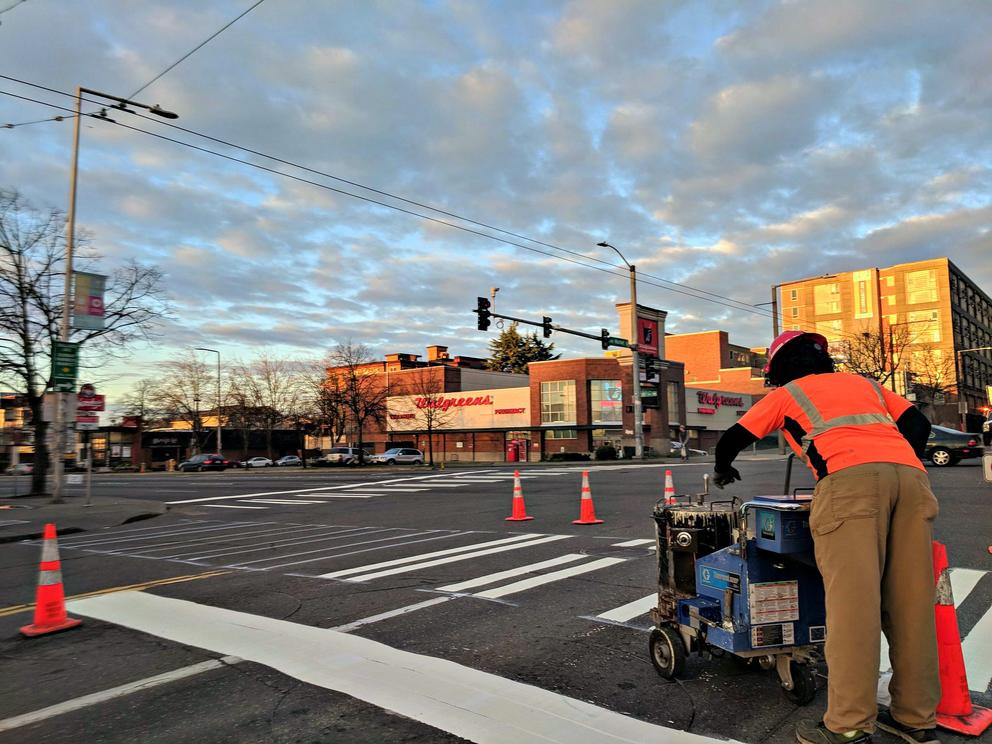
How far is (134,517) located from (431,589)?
13167mm

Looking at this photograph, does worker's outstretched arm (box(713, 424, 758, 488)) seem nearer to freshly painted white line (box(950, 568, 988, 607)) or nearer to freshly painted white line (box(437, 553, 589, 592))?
freshly painted white line (box(950, 568, 988, 607))

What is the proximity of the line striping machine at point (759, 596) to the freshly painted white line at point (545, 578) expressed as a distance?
2.77 metres

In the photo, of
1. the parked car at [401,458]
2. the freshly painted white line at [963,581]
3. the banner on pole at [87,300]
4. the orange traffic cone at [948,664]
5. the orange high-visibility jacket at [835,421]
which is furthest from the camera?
the parked car at [401,458]

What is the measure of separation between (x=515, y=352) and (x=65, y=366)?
7399 centimetres

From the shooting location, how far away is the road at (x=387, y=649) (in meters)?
3.65

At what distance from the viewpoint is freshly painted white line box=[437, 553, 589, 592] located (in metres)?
7.00

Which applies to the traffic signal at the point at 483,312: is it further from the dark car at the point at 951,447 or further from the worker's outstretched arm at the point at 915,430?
the worker's outstretched arm at the point at 915,430

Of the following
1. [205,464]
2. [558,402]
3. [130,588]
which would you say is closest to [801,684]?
[130,588]

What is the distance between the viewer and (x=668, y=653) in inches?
161

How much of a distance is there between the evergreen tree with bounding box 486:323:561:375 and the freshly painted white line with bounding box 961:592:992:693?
85048mm

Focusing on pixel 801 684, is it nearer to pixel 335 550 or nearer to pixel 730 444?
pixel 730 444

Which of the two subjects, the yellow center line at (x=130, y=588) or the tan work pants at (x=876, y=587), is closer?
the tan work pants at (x=876, y=587)

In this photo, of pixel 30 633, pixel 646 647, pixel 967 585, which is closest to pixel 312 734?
pixel 646 647

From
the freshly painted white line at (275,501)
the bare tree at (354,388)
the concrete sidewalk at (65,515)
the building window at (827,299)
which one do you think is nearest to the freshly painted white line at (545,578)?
the concrete sidewalk at (65,515)
